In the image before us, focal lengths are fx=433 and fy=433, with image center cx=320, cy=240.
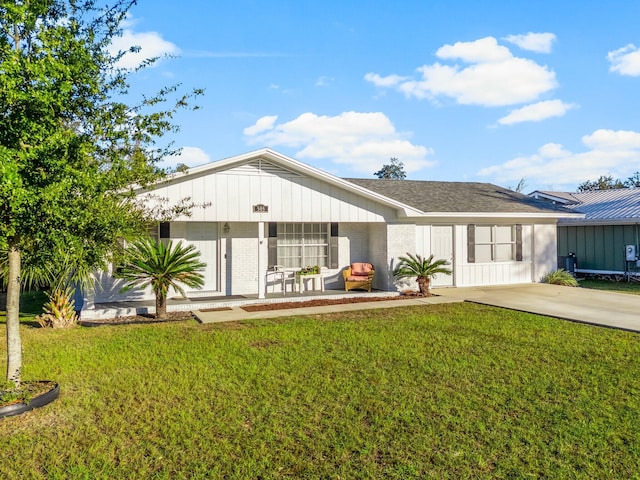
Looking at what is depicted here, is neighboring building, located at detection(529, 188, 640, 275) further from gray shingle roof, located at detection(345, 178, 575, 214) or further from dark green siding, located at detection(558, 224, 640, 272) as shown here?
gray shingle roof, located at detection(345, 178, 575, 214)

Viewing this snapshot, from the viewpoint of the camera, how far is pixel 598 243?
18672 mm

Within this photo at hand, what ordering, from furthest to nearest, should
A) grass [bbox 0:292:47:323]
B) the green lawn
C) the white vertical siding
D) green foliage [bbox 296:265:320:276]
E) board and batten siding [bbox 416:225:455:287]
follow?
the white vertical siding
board and batten siding [bbox 416:225:455:287]
green foliage [bbox 296:265:320:276]
grass [bbox 0:292:47:323]
the green lawn

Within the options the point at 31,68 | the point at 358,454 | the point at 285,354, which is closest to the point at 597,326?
the point at 285,354

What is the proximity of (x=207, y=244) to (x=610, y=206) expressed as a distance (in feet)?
57.9

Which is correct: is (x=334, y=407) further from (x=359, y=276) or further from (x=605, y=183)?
(x=605, y=183)

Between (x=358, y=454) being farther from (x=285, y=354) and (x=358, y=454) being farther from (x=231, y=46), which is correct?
(x=231, y=46)

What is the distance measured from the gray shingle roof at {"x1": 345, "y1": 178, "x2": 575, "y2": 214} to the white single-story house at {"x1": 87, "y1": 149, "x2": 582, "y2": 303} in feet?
0.16

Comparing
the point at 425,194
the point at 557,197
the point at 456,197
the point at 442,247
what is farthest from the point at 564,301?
the point at 557,197

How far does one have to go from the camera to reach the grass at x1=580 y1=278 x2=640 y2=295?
14.6 meters

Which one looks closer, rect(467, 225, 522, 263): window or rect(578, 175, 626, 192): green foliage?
rect(467, 225, 522, 263): window

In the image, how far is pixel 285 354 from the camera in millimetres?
6945

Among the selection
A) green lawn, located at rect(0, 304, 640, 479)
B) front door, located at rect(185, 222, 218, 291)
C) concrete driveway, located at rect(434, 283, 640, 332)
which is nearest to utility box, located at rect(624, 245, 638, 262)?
concrete driveway, located at rect(434, 283, 640, 332)

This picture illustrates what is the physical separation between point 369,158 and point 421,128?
34.3 meters

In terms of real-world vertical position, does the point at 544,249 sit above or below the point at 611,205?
below
